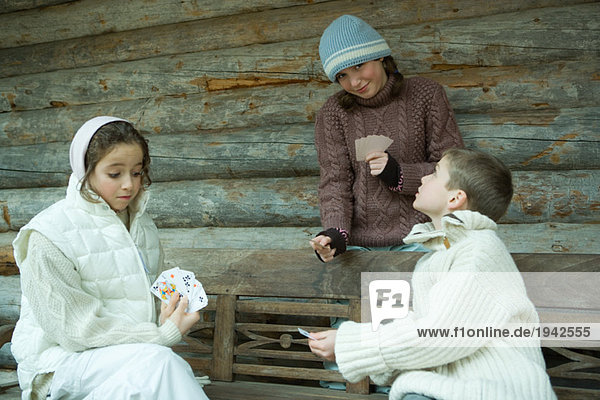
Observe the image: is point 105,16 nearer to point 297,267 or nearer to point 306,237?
point 306,237

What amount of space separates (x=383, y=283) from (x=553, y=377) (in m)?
0.97

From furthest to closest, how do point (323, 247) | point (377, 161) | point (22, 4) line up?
point (22, 4) < point (377, 161) < point (323, 247)

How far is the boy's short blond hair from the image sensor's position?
2.62m

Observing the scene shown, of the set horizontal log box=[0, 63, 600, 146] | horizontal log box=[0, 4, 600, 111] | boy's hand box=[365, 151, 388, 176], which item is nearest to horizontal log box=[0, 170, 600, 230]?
horizontal log box=[0, 63, 600, 146]

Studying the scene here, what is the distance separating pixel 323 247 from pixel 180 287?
74 cm

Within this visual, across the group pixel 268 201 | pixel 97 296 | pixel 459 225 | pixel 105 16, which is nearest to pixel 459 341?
pixel 459 225

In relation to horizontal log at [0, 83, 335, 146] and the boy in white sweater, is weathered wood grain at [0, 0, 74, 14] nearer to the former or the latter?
horizontal log at [0, 83, 335, 146]

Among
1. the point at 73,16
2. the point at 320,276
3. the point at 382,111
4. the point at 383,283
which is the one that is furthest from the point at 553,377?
the point at 73,16

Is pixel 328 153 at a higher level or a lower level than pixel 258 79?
lower

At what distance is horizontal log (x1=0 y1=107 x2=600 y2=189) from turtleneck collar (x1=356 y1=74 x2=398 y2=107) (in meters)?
0.70

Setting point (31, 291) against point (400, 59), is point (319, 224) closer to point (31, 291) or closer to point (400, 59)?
point (400, 59)

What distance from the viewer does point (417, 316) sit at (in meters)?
2.57

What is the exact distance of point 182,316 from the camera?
9.59ft

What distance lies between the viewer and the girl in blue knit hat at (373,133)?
11.2 feet
